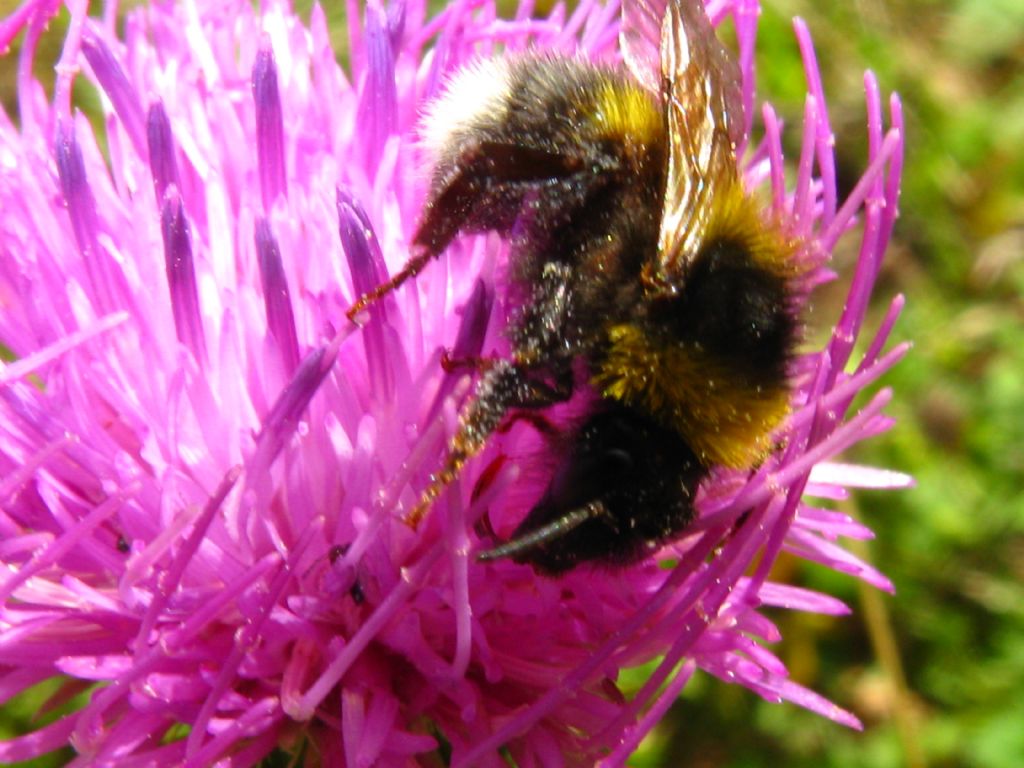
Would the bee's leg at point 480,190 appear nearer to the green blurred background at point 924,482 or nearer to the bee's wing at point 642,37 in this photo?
the bee's wing at point 642,37

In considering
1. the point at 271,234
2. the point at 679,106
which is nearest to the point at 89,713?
the point at 271,234

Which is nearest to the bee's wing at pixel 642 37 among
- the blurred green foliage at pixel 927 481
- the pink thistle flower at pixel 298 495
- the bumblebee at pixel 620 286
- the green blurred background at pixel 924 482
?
the bumblebee at pixel 620 286

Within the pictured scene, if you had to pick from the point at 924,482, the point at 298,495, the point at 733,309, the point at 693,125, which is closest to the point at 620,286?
the point at 733,309

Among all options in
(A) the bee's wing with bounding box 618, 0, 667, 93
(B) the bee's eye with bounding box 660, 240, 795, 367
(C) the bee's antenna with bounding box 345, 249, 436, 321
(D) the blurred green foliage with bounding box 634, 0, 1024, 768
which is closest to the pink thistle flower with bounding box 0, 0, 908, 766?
(C) the bee's antenna with bounding box 345, 249, 436, 321

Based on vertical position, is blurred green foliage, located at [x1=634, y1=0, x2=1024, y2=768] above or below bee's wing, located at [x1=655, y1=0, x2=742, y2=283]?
below

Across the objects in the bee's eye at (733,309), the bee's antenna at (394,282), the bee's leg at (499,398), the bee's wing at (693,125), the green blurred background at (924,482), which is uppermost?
the bee's wing at (693,125)

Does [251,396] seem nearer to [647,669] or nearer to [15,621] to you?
[15,621]

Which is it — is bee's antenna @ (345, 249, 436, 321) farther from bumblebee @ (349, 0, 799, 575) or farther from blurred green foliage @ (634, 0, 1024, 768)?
blurred green foliage @ (634, 0, 1024, 768)
